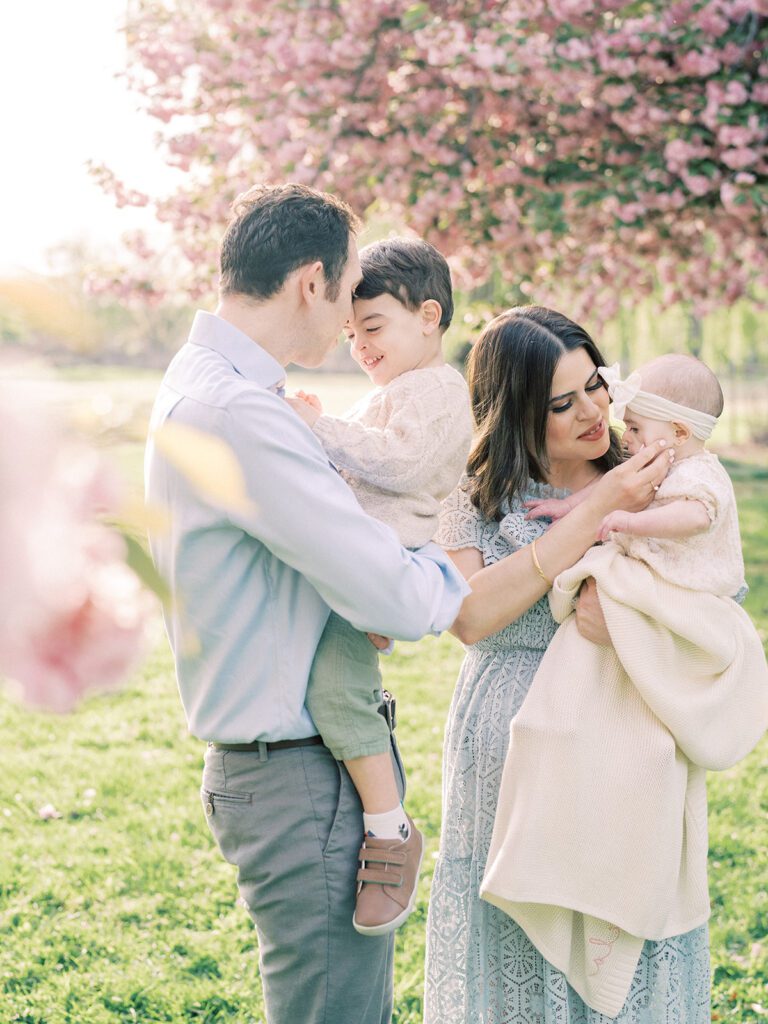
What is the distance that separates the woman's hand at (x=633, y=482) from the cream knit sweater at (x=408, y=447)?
0.29 m

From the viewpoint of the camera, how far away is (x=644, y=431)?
1.96 meters

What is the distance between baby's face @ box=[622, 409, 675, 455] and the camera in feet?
6.38

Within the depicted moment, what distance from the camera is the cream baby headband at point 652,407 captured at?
1.91 metres

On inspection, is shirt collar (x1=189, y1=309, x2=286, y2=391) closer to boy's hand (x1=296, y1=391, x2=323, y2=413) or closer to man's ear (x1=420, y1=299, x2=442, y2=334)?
boy's hand (x1=296, y1=391, x2=323, y2=413)

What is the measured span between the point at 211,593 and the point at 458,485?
2.51 feet

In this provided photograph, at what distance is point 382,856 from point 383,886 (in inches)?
1.9

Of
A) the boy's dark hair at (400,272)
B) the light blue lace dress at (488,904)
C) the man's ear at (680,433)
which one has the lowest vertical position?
the light blue lace dress at (488,904)

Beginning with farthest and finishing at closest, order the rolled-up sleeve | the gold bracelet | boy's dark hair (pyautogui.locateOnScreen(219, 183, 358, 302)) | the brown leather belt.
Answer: the gold bracelet → the brown leather belt → boy's dark hair (pyautogui.locateOnScreen(219, 183, 358, 302)) → the rolled-up sleeve

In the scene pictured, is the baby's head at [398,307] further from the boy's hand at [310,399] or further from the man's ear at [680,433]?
the man's ear at [680,433]

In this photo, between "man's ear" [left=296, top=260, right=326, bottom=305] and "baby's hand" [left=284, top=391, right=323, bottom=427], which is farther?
"baby's hand" [left=284, top=391, right=323, bottom=427]

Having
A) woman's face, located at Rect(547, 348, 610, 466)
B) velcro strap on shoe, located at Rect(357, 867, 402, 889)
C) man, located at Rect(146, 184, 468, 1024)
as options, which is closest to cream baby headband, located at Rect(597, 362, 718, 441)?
woman's face, located at Rect(547, 348, 610, 466)

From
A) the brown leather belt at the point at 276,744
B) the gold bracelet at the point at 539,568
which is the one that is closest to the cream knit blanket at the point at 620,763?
the gold bracelet at the point at 539,568

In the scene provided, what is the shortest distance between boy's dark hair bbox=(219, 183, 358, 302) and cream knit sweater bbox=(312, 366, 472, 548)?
32 cm

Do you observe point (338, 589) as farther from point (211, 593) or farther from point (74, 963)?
point (74, 963)
